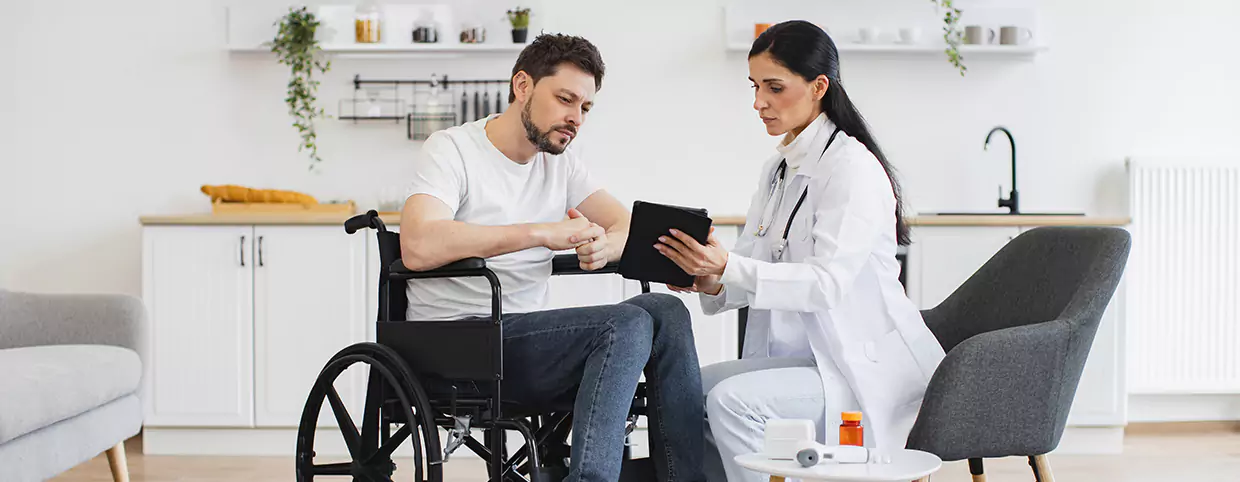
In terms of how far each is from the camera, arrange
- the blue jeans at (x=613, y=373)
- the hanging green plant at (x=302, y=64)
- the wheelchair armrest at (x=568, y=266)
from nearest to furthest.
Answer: the blue jeans at (x=613, y=373) → the wheelchair armrest at (x=568, y=266) → the hanging green plant at (x=302, y=64)

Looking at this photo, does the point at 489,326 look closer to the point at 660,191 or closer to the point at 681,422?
the point at 681,422

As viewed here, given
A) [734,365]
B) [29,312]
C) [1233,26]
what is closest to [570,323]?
[734,365]

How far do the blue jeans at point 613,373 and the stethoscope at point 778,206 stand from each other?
23 centimetres

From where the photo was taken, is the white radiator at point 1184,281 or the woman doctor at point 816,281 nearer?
the woman doctor at point 816,281

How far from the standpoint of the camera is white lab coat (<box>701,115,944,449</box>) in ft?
6.38

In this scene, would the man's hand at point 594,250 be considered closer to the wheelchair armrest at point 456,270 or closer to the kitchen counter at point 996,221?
the wheelchair armrest at point 456,270

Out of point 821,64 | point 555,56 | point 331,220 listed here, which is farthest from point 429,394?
point 331,220

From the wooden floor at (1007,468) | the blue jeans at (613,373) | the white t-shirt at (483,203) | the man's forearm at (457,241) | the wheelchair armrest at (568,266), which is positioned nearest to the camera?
the blue jeans at (613,373)

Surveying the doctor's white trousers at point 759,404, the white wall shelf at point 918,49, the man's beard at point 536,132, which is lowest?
the doctor's white trousers at point 759,404

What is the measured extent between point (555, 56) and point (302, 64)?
2145 millimetres

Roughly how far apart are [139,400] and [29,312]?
39 cm

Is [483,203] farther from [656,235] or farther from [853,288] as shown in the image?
[853,288]

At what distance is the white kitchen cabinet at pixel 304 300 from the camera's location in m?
3.65

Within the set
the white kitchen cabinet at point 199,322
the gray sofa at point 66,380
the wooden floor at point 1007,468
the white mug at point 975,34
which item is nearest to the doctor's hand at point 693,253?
the gray sofa at point 66,380
